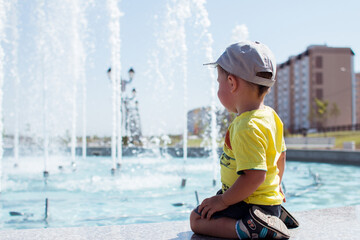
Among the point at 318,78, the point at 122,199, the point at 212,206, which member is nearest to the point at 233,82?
the point at 212,206

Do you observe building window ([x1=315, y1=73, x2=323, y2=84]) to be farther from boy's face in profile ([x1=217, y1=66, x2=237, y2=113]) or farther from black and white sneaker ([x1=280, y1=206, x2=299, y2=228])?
boy's face in profile ([x1=217, y1=66, x2=237, y2=113])

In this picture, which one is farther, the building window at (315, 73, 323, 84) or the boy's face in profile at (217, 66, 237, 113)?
the building window at (315, 73, 323, 84)

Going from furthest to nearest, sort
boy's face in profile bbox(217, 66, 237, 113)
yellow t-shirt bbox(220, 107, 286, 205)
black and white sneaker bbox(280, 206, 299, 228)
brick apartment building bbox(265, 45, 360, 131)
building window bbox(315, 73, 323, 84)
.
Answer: building window bbox(315, 73, 323, 84) < brick apartment building bbox(265, 45, 360, 131) < black and white sneaker bbox(280, 206, 299, 228) < boy's face in profile bbox(217, 66, 237, 113) < yellow t-shirt bbox(220, 107, 286, 205)

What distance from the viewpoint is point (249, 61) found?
1775mm

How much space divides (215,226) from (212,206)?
11 centimetres

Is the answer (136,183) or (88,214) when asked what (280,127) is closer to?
(88,214)

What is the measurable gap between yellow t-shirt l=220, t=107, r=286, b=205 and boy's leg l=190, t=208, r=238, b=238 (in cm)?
15

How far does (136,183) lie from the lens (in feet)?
27.9

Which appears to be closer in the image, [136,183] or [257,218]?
[257,218]

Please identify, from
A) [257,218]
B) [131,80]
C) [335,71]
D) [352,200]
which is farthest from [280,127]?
[335,71]

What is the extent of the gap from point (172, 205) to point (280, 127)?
12.6ft

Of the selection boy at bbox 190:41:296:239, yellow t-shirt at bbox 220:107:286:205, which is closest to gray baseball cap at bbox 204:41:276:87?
boy at bbox 190:41:296:239

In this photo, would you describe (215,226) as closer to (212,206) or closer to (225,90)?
(212,206)

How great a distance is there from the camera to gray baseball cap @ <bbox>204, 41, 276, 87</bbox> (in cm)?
178
